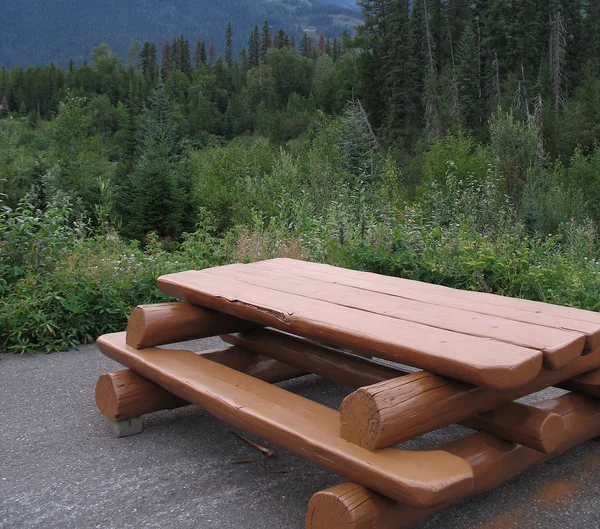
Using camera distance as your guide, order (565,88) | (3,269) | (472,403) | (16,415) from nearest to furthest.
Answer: (472,403) → (16,415) → (3,269) → (565,88)

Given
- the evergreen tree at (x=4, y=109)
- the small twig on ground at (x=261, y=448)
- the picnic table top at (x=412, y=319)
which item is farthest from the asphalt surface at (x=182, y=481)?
the evergreen tree at (x=4, y=109)

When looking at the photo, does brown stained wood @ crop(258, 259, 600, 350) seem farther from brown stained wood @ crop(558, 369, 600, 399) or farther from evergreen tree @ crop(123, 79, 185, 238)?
evergreen tree @ crop(123, 79, 185, 238)

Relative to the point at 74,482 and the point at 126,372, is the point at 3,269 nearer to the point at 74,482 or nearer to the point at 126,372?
the point at 126,372

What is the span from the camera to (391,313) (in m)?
2.69

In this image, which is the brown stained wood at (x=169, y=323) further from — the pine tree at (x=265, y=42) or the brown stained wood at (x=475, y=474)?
the pine tree at (x=265, y=42)

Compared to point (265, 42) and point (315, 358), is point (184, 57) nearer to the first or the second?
point (265, 42)

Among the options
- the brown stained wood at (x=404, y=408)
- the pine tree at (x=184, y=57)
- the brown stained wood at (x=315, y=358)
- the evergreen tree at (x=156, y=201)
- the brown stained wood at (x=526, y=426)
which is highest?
the pine tree at (x=184, y=57)

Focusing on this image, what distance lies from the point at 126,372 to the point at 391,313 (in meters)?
1.41

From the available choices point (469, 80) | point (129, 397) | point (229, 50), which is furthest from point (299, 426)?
point (229, 50)

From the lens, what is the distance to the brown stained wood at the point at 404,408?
206 cm

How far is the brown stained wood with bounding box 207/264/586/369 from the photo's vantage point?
2178mm

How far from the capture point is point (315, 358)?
3367mm

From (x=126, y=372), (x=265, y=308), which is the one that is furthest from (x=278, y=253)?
(x=265, y=308)

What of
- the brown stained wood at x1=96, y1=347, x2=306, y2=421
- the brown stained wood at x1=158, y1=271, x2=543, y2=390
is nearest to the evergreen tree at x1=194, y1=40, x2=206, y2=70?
the brown stained wood at x1=96, y1=347, x2=306, y2=421
